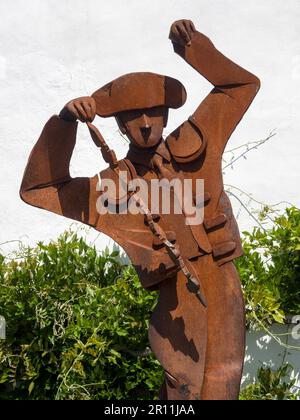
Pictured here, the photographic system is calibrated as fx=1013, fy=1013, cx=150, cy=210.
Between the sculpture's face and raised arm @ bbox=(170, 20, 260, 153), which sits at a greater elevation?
raised arm @ bbox=(170, 20, 260, 153)

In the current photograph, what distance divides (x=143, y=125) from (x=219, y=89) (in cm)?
31

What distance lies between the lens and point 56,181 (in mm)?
3547

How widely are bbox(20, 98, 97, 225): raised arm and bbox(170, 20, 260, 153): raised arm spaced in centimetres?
46

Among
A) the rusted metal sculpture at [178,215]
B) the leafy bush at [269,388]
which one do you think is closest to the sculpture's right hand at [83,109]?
→ the rusted metal sculpture at [178,215]

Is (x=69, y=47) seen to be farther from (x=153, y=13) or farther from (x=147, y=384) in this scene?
(x=147, y=384)

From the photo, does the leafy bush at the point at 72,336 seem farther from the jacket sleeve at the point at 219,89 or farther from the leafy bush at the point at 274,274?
the jacket sleeve at the point at 219,89

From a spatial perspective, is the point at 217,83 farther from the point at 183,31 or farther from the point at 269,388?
the point at 269,388

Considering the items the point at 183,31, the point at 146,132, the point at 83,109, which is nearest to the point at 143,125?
the point at 146,132

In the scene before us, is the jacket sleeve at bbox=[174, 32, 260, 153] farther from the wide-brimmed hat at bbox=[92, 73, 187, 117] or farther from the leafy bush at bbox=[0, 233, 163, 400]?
the leafy bush at bbox=[0, 233, 163, 400]

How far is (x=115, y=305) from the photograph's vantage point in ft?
14.4

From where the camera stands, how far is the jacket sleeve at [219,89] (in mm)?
3557

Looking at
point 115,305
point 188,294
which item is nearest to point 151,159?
point 188,294

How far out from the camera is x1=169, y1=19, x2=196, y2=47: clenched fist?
139 inches

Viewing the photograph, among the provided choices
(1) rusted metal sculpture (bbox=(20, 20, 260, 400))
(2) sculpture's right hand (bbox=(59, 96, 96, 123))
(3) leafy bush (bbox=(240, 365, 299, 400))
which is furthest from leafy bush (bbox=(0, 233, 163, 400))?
(2) sculpture's right hand (bbox=(59, 96, 96, 123))
